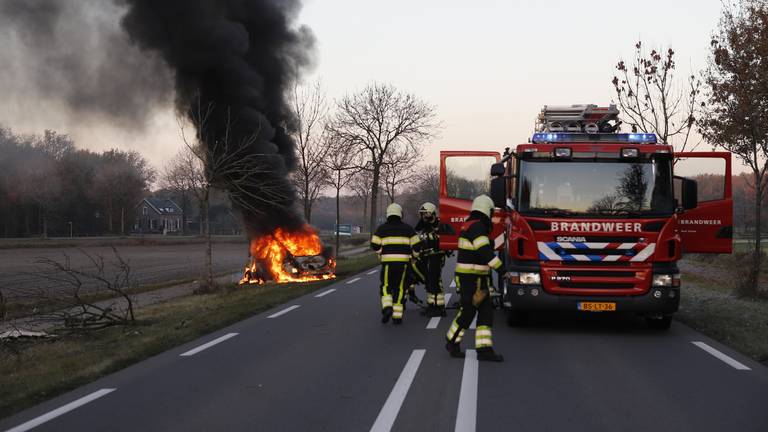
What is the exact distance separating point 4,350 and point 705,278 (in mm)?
17319

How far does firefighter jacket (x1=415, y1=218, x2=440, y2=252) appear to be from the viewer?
10.8 m

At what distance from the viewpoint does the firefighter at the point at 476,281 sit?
6.91 m

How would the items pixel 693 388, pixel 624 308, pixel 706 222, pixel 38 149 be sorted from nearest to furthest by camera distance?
pixel 693 388 → pixel 624 308 → pixel 706 222 → pixel 38 149

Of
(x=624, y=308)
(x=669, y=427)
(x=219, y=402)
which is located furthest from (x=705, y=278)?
(x=219, y=402)

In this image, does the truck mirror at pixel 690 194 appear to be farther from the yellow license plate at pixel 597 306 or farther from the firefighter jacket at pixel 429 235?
the firefighter jacket at pixel 429 235

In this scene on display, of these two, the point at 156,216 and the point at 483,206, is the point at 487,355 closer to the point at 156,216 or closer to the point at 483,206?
the point at 483,206

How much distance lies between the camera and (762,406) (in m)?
5.02

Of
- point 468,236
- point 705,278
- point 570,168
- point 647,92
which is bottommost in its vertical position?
point 705,278

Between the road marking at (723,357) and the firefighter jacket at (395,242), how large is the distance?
4.05 m

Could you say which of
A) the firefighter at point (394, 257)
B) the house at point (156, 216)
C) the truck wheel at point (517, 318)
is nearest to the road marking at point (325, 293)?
the firefighter at point (394, 257)

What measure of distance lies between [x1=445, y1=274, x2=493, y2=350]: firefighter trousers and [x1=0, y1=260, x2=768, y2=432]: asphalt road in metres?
0.27

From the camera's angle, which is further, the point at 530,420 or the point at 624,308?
the point at 624,308

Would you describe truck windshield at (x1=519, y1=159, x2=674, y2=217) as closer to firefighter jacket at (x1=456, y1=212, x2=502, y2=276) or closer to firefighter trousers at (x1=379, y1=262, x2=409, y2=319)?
firefighter jacket at (x1=456, y1=212, x2=502, y2=276)

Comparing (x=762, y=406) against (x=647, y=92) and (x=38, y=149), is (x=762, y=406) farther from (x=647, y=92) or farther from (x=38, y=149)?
(x=38, y=149)
